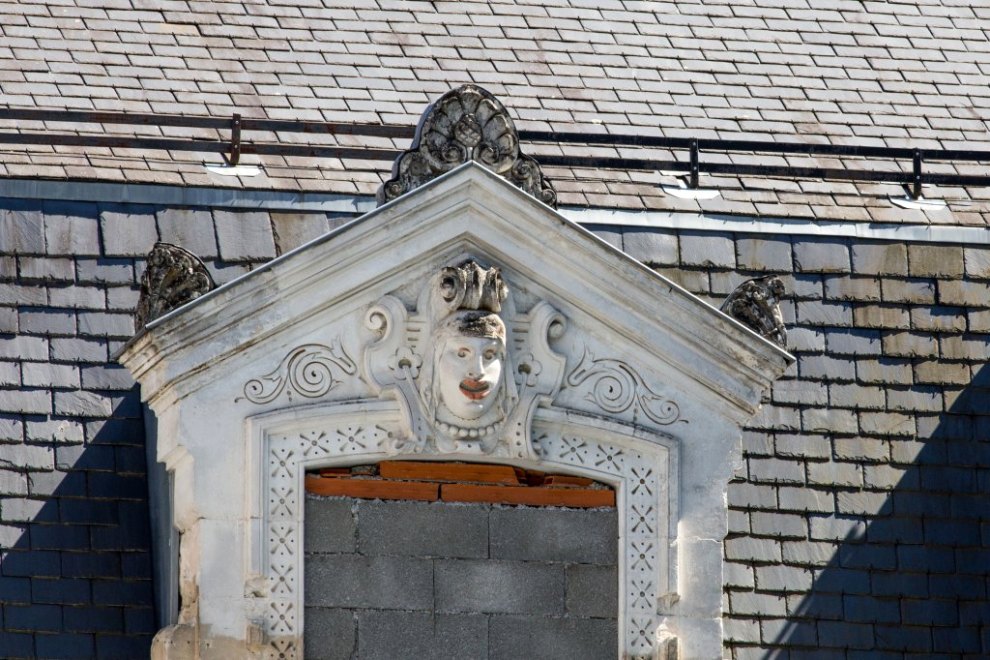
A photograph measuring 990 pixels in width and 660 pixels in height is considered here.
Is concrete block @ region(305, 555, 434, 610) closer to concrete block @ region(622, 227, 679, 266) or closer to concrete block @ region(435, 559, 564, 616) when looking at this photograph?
concrete block @ region(435, 559, 564, 616)

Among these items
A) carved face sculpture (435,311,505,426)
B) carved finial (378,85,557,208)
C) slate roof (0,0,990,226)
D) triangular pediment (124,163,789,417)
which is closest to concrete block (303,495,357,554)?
carved face sculpture (435,311,505,426)

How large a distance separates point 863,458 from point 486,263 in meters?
3.18

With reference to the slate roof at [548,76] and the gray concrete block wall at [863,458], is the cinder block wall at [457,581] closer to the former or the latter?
the gray concrete block wall at [863,458]

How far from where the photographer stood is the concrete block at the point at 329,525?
12.1 m

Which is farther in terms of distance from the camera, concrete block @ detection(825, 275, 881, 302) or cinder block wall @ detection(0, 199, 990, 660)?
concrete block @ detection(825, 275, 881, 302)

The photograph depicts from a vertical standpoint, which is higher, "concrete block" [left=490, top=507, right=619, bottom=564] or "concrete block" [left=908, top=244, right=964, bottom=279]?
"concrete block" [left=908, top=244, right=964, bottom=279]

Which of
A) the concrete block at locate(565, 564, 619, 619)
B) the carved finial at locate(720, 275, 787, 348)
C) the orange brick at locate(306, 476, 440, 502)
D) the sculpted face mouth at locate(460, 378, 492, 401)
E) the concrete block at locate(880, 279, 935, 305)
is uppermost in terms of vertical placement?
the concrete block at locate(880, 279, 935, 305)

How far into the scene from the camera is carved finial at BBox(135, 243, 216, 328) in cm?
1208

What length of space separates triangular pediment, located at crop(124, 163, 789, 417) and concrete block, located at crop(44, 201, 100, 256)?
6.99ft

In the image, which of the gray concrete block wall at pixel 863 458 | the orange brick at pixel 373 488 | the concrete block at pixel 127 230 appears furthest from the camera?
the concrete block at pixel 127 230

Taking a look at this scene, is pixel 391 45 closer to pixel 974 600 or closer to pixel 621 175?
pixel 621 175

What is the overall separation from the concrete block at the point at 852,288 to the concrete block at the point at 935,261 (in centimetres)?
28

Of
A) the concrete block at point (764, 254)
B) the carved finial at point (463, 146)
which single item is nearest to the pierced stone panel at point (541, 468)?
the carved finial at point (463, 146)

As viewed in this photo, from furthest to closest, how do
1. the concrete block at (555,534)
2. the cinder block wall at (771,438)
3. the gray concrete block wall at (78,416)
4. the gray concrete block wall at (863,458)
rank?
the gray concrete block wall at (863,458)
the cinder block wall at (771,438)
the gray concrete block wall at (78,416)
the concrete block at (555,534)
